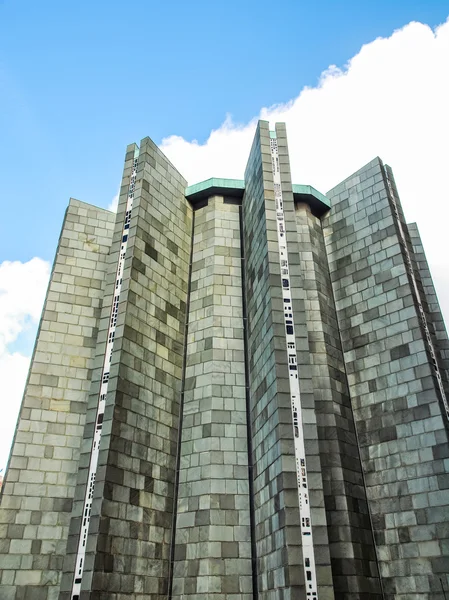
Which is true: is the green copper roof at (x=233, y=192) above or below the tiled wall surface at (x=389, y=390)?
above

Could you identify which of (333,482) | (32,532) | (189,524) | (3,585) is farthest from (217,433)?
(3,585)

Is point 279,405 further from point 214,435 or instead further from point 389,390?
point 389,390

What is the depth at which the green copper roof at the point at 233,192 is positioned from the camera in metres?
32.6

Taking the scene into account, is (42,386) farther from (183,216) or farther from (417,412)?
(417,412)

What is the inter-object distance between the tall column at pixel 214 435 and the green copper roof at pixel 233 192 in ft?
6.77

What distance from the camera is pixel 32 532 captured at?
74.7ft

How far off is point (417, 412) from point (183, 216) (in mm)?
17551

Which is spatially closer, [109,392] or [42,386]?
[109,392]

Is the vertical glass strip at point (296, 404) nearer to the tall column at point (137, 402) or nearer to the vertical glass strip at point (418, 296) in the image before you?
the tall column at point (137, 402)

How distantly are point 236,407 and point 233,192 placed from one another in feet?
47.5

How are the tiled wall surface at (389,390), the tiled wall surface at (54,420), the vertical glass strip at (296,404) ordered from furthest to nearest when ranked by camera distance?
the tiled wall surface at (54,420) < the tiled wall surface at (389,390) < the vertical glass strip at (296,404)

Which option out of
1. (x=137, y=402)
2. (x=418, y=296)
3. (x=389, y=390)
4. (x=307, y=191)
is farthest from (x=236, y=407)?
(x=307, y=191)

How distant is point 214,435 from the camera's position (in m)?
25.0

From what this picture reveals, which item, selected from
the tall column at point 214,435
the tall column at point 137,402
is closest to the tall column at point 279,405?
the tall column at point 214,435
